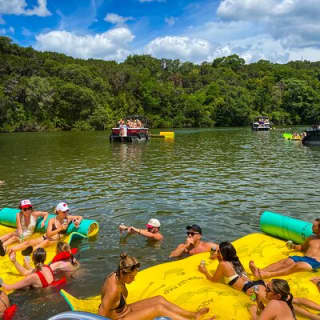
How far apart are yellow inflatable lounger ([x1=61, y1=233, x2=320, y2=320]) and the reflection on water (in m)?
0.71

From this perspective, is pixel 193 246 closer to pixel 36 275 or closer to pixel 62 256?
pixel 62 256

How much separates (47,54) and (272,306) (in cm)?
9870

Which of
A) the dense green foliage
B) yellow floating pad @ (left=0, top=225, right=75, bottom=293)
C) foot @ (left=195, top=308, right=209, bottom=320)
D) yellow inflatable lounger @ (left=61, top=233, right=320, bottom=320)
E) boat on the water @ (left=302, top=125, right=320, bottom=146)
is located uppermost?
the dense green foliage

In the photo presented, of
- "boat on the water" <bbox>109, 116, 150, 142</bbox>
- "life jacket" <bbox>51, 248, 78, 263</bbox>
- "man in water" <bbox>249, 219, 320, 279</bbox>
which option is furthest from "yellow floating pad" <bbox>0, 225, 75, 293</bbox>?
"boat on the water" <bbox>109, 116, 150, 142</bbox>

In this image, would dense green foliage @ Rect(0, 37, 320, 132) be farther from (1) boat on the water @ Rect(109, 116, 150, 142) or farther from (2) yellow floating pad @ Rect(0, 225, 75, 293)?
(2) yellow floating pad @ Rect(0, 225, 75, 293)

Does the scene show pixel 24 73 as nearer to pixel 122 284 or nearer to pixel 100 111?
pixel 100 111

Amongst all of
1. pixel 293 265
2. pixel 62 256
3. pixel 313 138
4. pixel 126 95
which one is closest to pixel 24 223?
pixel 62 256

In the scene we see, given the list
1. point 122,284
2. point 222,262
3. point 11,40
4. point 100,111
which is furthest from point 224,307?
point 11,40

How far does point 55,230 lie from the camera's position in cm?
862

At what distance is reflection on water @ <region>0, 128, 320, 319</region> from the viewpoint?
8.28m

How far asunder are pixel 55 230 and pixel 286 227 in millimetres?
5493

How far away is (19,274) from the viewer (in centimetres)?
709

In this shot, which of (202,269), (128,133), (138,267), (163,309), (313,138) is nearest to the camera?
(138,267)

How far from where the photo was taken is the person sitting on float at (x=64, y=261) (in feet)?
24.0
